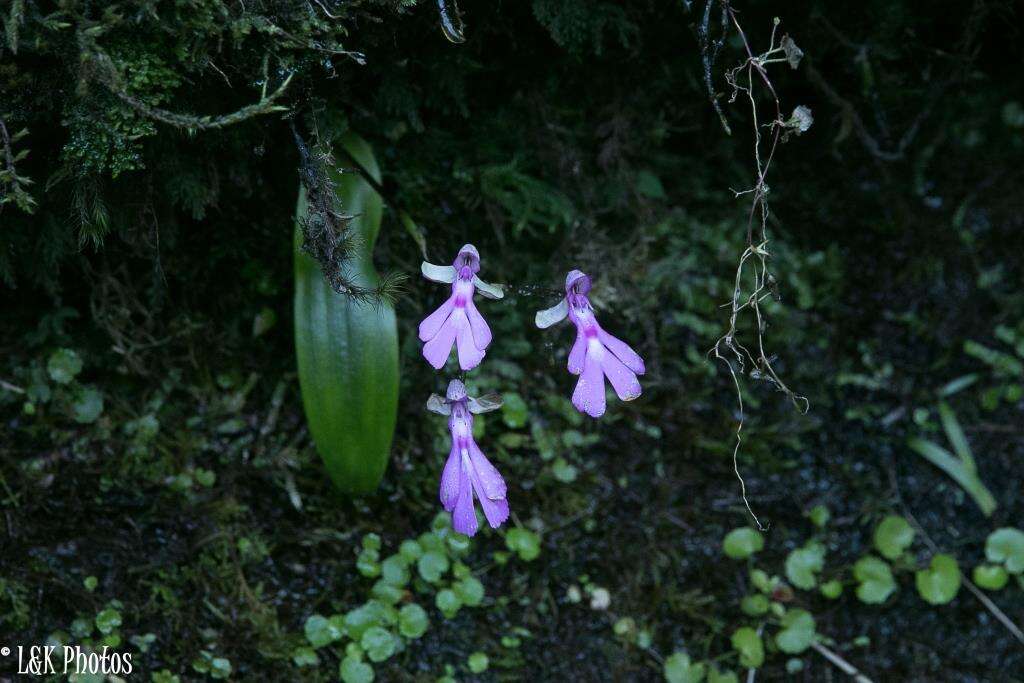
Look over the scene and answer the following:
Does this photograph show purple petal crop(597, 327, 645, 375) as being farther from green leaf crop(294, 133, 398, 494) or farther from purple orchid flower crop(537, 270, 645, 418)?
green leaf crop(294, 133, 398, 494)

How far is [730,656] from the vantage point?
7.48ft

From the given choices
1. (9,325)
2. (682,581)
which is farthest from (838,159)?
(9,325)

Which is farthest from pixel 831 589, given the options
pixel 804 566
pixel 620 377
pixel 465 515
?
pixel 465 515

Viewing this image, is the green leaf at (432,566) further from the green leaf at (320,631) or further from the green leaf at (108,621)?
the green leaf at (108,621)

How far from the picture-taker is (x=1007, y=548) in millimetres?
2445

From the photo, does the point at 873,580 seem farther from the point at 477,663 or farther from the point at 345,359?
the point at 345,359

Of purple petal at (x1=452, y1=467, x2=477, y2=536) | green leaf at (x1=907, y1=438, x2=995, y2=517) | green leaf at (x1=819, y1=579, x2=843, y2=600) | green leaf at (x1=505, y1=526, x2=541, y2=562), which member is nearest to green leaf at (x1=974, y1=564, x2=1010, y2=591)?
green leaf at (x1=907, y1=438, x2=995, y2=517)

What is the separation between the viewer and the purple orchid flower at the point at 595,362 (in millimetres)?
1499

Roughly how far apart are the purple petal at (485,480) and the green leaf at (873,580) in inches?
52.7

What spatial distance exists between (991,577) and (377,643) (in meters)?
1.74

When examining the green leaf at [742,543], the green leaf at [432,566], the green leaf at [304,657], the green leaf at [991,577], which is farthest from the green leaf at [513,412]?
the green leaf at [991,577]

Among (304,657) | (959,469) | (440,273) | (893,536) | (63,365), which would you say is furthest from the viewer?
(959,469)

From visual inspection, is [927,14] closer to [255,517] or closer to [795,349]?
[795,349]

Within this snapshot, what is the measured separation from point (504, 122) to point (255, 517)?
1.17m
